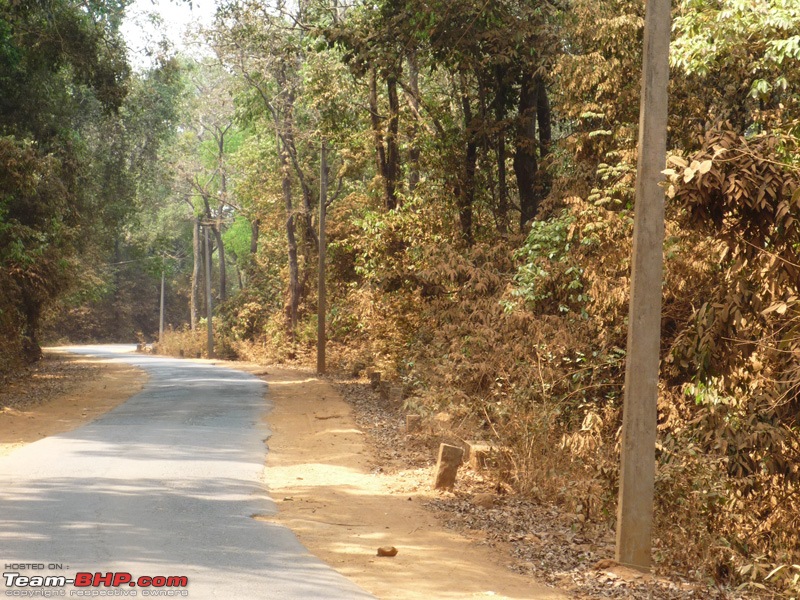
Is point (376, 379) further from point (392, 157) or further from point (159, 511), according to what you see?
point (159, 511)

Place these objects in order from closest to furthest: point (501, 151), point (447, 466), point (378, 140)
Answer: point (447, 466) → point (501, 151) → point (378, 140)

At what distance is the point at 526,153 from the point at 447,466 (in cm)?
1169

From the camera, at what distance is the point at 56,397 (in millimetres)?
24719

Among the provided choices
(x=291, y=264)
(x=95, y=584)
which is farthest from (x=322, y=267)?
(x=95, y=584)

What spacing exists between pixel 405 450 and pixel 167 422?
546 cm

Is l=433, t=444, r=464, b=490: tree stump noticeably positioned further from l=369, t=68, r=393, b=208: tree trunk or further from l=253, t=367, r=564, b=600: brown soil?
l=369, t=68, r=393, b=208: tree trunk

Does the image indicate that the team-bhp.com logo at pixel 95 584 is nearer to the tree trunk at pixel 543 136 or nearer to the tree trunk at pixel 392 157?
the tree trunk at pixel 543 136

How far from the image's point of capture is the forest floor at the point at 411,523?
801 cm

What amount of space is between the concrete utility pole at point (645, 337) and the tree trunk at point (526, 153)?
1300cm

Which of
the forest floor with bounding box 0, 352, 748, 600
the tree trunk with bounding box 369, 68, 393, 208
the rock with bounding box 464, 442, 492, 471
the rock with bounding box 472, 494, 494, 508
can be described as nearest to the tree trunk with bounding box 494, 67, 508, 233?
the tree trunk with bounding box 369, 68, 393, 208

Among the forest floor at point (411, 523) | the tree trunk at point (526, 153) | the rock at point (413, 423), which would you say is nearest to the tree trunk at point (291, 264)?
the tree trunk at point (526, 153)

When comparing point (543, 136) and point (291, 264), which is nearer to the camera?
point (543, 136)

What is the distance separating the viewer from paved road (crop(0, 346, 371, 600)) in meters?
7.26

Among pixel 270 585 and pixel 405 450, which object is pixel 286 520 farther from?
pixel 405 450
